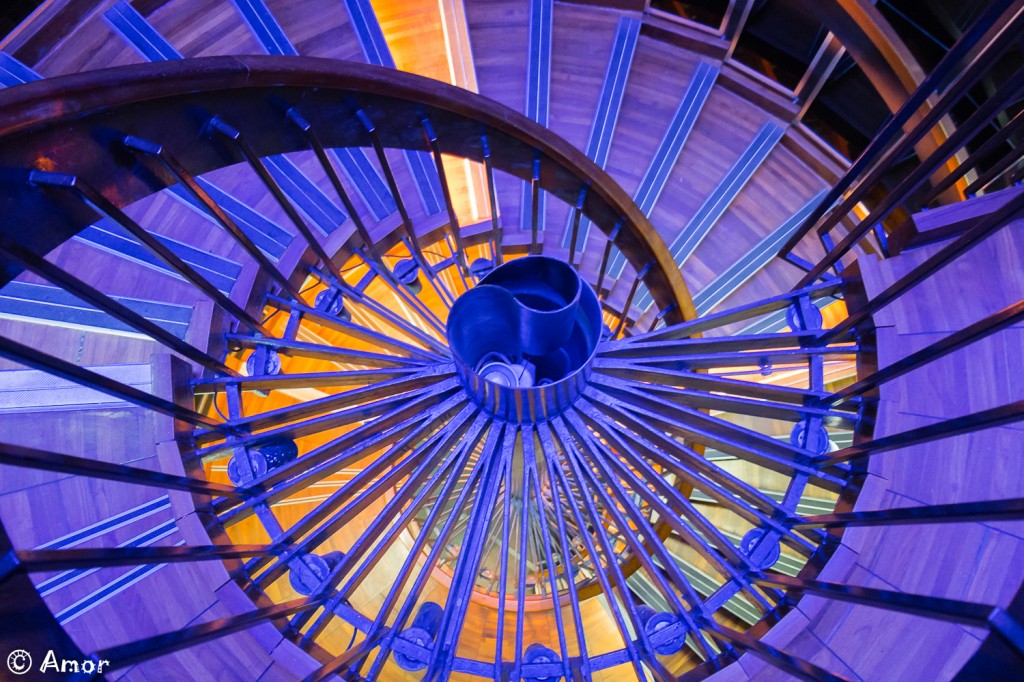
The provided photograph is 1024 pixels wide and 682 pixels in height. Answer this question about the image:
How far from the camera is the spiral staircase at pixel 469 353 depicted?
287 centimetres

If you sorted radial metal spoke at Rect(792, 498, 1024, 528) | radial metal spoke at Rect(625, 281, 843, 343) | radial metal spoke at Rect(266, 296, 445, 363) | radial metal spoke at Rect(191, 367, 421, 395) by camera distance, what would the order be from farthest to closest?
radial metal spoke at Rect(266, 296, 445, 363), radial metal spoke at Rect(625, 281, 843, 343), radial metal spoke at Rect(191, 367, 421, 395), radial metal spoke at Rect(792, 498, 1024, 528)

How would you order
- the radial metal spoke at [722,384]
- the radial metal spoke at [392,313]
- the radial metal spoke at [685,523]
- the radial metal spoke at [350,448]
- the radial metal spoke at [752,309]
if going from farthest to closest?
the radial metal spoke at [392,313] < the radial metal spoke at [752,309] < the radial metal spoke at [722,384] < the radial metal spoke at [350,448] < the radial metal spoke at [685,523]

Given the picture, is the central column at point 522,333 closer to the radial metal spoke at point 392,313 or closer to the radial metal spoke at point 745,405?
the radial metal spoke at point 745,405

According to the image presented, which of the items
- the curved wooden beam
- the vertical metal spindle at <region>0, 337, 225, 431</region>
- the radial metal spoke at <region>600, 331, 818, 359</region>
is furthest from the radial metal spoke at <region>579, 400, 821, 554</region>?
the vertical metal spindle at <region>0, 337, 225, 431</region>

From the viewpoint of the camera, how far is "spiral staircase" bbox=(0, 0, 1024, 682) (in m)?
2.87

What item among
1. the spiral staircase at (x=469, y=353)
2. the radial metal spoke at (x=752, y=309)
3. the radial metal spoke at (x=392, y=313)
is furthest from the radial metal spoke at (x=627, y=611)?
the radial metal spoke at (x=392, y=313)

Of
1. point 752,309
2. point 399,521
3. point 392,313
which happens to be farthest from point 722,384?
point 392,313

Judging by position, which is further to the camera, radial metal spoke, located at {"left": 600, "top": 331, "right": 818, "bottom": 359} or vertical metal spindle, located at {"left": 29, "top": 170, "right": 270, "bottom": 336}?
radial metal spoke, located at {"left": 600, "top": 331, "right": 818, "bottom": 359}

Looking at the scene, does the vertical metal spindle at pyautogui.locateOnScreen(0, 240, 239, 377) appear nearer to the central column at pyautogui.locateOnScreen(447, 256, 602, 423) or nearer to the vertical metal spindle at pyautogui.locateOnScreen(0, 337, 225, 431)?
the vertical metal spindle at pyautogui.locateOnScreen(0, 337, 225, 431)

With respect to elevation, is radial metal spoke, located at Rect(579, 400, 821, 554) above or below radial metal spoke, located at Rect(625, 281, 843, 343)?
below

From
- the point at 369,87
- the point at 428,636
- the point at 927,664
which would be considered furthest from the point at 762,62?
the point at 428,636

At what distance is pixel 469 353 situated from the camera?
13.5 ft

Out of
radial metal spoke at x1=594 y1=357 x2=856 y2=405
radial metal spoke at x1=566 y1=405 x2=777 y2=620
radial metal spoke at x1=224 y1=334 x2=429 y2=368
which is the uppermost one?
radial metal spoke at x1=594 y1=357 x2=856 y2=405

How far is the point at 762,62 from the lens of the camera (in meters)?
6.75
